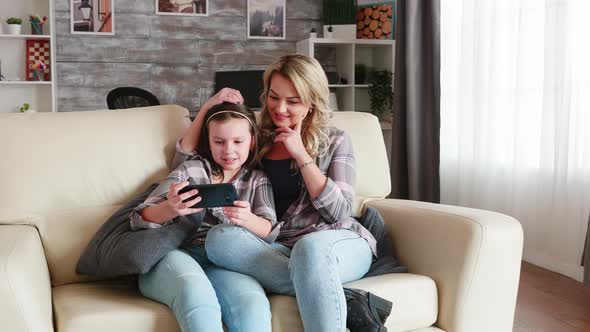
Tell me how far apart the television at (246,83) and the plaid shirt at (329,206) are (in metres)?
2.57

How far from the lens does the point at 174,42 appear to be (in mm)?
4766

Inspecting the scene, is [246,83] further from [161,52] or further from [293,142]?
[293,142]

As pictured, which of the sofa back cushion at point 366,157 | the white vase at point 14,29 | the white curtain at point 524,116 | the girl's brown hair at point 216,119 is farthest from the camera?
the white vase at point 14,29

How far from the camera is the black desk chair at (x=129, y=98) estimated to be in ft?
12.8

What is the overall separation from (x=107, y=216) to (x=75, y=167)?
0.17 metres

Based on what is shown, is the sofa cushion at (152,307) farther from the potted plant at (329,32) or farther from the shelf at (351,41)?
the potted plant at (329,32)

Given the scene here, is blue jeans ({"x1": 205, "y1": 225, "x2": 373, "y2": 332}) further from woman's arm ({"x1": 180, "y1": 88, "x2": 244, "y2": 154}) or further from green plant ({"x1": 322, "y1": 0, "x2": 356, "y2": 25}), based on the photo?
green plant ({"x1": 322, "y1": 0, "x2": 356, "y2": 25})

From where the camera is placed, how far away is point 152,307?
1539 millimetres

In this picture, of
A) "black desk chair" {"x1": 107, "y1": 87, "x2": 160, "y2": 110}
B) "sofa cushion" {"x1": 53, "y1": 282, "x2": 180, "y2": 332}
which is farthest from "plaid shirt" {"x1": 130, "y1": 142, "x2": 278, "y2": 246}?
"black desk chair" {"x1": 107, "y1": 87, "x2": 160, "y2": 110}

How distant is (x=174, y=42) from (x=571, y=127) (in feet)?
9.30

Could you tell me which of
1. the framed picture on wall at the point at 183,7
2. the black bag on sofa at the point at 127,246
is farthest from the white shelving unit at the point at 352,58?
the black bag on sofa at the point at 127,246

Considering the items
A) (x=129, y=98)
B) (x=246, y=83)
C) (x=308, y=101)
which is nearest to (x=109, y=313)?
(x=308, y=101)

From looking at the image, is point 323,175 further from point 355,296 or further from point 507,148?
point 507,148

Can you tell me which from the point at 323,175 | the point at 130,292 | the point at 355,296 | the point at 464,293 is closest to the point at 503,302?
the point at 464,293
